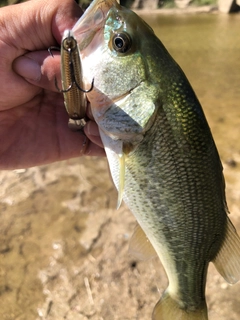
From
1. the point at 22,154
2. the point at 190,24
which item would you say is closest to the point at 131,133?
the point at 22,154

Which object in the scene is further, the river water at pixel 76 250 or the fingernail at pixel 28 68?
the river water at pixel 76 250

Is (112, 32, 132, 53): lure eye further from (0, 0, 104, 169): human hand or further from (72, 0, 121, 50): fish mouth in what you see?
(0, 0, 104, 169): human hand

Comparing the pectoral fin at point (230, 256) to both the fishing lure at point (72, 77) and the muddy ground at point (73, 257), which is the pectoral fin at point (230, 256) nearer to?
the fishing lure at point (72, 77)

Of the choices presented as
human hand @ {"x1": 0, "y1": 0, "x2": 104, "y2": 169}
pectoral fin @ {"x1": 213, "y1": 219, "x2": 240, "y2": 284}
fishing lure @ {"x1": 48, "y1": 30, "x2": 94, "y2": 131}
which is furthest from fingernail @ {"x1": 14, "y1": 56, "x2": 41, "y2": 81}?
pectoral fin @ {"x1": 213, "y1": 219, "x2": 240, "y2": 284}

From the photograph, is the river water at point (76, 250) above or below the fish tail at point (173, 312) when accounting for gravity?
below

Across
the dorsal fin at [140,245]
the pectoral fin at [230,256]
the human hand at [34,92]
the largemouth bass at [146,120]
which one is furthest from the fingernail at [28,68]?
the pectoral fin at [230,256]

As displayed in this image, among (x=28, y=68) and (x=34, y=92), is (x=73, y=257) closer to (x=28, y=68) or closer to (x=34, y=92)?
(x=34, y=92)

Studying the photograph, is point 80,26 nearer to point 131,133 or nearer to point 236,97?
point 131,133
